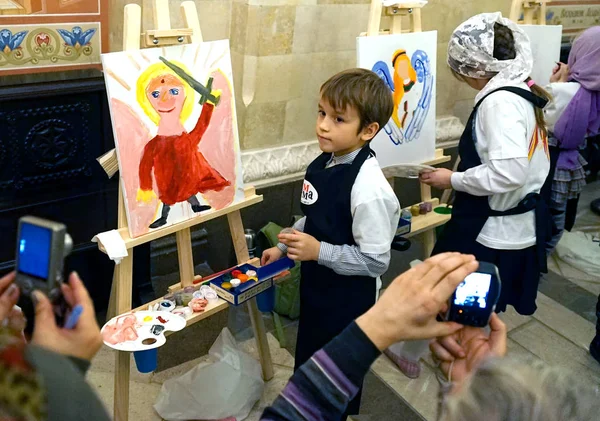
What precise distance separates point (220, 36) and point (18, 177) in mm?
1098

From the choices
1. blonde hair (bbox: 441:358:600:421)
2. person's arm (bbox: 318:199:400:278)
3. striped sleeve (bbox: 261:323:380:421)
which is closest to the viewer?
blonde hair (bbox: 441:358:600:421)

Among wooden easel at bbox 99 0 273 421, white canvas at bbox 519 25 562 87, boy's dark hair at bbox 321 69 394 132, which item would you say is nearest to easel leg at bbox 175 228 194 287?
wooden easel at bbox 99 0 273 421

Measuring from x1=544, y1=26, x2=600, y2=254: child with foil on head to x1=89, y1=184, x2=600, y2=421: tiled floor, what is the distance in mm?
386

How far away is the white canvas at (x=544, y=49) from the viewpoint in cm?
318

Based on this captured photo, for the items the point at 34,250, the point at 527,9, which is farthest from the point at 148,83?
the point at 527,9

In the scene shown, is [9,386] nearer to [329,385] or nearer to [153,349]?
[329,385]

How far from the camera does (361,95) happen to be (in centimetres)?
178

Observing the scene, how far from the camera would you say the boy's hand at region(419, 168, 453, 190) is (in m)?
2.34

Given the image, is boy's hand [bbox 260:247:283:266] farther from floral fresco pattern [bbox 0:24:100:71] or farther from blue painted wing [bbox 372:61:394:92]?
floral fresco pattern [bbox 0:24:100:71]

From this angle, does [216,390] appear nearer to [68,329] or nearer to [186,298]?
[186,298]

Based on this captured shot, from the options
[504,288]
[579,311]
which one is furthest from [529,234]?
[579,311]

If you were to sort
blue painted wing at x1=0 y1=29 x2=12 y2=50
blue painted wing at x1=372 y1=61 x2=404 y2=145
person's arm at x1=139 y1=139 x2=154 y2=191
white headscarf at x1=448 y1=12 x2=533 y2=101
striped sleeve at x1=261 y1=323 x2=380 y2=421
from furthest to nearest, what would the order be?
blue painted wing at x1=372 y1=61 x2=404 y2=145 < blue painted wing at x1=0 y1=29 x2=12 y2=50 < white headscarf at x1=448 y1=12 x2=533 y2=101 < person's arm at x1=139 y1=139 x2=154 y2=191 < striped sleeve at x1=261 y1=323 x2=380 y2=421

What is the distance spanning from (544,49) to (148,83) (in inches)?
92.8

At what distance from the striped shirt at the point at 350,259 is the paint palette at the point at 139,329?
1.78ft
